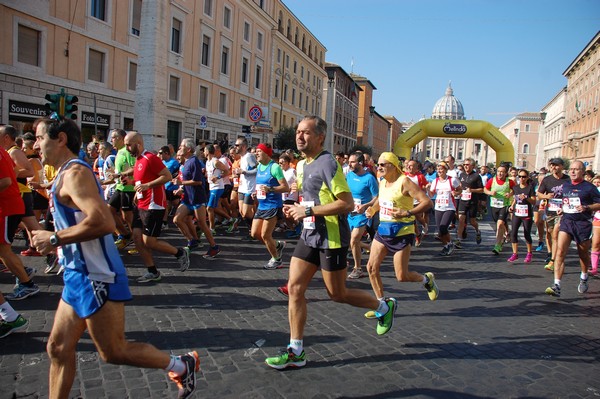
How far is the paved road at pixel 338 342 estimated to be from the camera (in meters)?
3.49

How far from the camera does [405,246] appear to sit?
5.48 m

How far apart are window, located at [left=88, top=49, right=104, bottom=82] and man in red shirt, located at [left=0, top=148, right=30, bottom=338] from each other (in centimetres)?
1814

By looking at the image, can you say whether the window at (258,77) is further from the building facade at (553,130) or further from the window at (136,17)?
the building facade at (553,130)

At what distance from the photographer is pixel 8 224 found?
18.0ft

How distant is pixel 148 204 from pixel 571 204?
6.17m

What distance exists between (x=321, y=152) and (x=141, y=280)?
11.9ft

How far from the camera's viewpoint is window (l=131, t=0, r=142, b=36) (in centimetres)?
2373

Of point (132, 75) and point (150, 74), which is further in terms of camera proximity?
point (132, 75)

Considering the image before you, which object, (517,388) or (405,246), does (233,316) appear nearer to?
(405,246)

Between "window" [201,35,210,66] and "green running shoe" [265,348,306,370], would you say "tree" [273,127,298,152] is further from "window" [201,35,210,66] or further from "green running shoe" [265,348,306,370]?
"green running shoe" [265,348,306,370]

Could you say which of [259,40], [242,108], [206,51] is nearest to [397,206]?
[206,51]

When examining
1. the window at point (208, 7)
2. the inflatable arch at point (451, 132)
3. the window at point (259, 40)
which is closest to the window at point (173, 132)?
the window at point (208, 7)

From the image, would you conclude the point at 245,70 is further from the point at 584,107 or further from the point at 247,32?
the point at 584,107

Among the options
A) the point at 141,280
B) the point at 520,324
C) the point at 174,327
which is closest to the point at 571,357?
the point at 520,324
